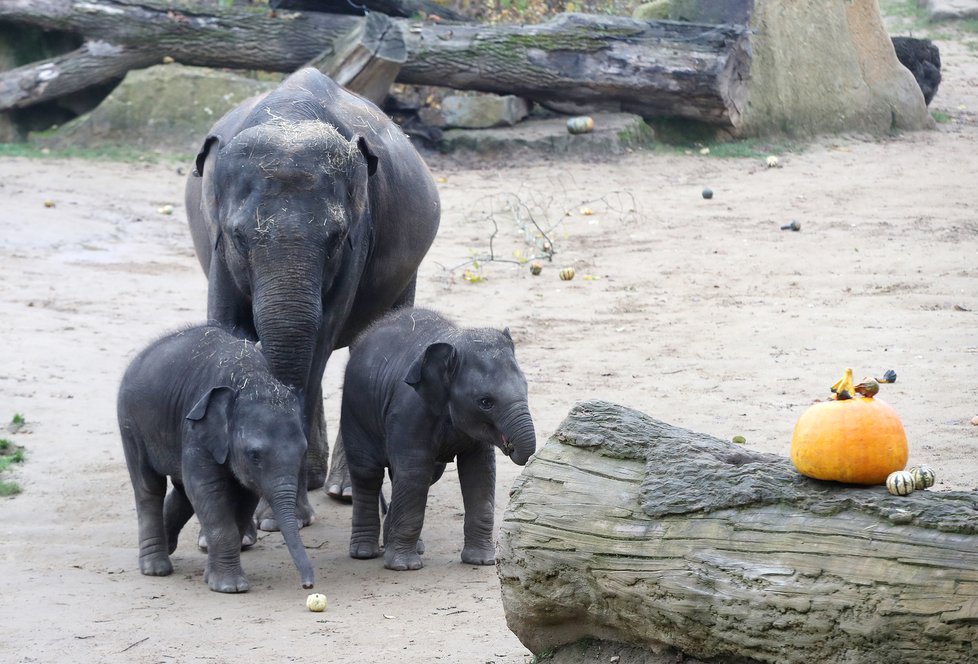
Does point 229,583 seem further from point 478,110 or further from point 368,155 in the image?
point 478,110

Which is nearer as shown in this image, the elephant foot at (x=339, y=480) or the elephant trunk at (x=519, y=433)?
the elephant trunk at (x=519, y=433)

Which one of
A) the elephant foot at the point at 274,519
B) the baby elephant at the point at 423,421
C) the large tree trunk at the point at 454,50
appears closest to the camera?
the baby elephant at the point at 423,421

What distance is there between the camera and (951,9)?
24484 mm

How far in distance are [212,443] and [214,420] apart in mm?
97

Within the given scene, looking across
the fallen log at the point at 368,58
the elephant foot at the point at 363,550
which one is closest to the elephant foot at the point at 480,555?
the elephant foot at the point at 363,550

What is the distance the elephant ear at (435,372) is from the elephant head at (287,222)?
50 cm

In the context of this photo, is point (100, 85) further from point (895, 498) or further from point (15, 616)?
point (895, 498)

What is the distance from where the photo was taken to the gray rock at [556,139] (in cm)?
1633

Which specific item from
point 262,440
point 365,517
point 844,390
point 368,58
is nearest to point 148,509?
point 262,440

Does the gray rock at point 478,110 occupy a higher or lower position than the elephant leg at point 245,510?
lower

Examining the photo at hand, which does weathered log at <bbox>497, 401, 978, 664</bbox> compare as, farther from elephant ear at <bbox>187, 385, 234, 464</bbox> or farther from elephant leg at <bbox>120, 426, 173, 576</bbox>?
elephant leg at <bbox>120, 426, 173, 576</bbox>

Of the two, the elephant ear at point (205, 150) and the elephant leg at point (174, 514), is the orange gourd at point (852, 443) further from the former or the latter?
the elephant ear at point (205, 150)

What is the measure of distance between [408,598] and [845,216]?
8.59 m

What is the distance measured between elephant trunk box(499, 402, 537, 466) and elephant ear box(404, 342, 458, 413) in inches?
13.7
